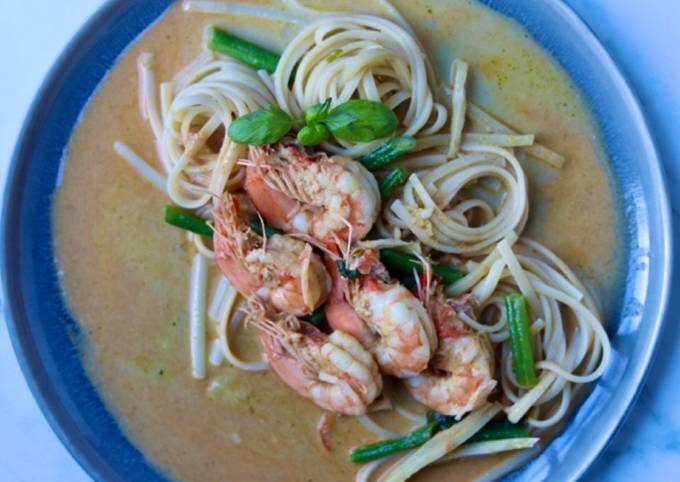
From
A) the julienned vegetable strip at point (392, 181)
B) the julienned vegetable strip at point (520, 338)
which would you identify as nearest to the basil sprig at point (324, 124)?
the julienned vegetable strip at point (392, 181)

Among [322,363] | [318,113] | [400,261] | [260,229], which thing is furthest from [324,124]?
[322,363]

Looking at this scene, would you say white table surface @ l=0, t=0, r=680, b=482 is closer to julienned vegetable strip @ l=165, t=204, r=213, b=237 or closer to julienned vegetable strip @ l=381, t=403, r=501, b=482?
julienned vegetable strip @ l=381, t=403, r=501, b=482

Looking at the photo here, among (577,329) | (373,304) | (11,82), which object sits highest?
(11,82)

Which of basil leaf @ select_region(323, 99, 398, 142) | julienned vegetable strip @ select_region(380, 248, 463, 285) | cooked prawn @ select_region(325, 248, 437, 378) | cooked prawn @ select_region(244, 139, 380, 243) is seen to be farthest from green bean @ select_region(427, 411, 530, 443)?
basil leaf @ select_region(323, 99, 398, 142)

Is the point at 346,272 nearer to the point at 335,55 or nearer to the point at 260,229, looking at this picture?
the point at 260,229

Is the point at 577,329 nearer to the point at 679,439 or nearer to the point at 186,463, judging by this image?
the point at 679,439

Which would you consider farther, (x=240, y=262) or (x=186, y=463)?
(x=186, y=463)

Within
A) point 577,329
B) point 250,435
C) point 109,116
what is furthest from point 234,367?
point 577,329

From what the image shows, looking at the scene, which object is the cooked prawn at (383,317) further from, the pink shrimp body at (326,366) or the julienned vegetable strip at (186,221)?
the julienned vegetable strip at (186,221)
